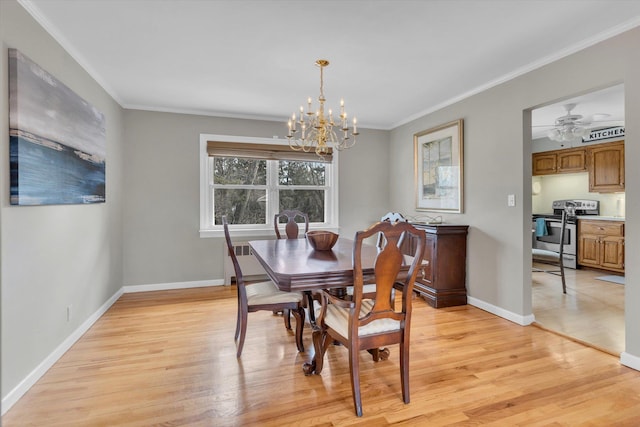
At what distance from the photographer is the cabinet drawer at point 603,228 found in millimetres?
4914

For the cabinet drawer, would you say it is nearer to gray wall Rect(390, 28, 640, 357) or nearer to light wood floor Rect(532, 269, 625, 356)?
light wood floor Rect(532, 269, 625, 356)

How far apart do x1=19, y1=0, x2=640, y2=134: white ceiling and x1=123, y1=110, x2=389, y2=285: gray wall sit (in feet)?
1.86

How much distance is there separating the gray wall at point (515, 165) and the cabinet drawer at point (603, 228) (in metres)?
2.88

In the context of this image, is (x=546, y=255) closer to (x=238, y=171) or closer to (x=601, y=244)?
(x=601, y=244)

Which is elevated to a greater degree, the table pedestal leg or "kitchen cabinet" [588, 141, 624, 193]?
"kitchen cabinet" [588, 141, 624, 193]

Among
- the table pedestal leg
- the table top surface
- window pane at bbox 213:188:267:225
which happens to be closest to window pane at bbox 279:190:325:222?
window pane at bbox 213:188:267:225

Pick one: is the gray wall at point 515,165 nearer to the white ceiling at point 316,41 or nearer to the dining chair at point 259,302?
the white ceiling at point 316,41

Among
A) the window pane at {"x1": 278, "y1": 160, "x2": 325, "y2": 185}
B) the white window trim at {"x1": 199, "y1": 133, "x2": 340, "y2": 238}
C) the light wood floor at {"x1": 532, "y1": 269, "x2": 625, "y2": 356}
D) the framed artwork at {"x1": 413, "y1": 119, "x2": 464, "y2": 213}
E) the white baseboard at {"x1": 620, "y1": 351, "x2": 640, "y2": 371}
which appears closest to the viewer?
the white baseboard at {"x1": 620, "y1": 351, "x2": 640, "y2": 371}

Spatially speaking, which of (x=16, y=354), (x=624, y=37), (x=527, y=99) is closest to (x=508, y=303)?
(x=527, y=99)

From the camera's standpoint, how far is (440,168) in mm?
4207

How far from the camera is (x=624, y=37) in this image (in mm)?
2365

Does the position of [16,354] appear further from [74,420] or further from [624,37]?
[624,37]

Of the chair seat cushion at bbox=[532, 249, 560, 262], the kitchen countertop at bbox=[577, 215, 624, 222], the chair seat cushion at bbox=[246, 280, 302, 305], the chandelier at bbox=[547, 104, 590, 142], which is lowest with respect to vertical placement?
the chair seat cushion at bbox=[532, 249, 560, 262]

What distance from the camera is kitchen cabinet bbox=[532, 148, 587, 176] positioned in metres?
5.62
